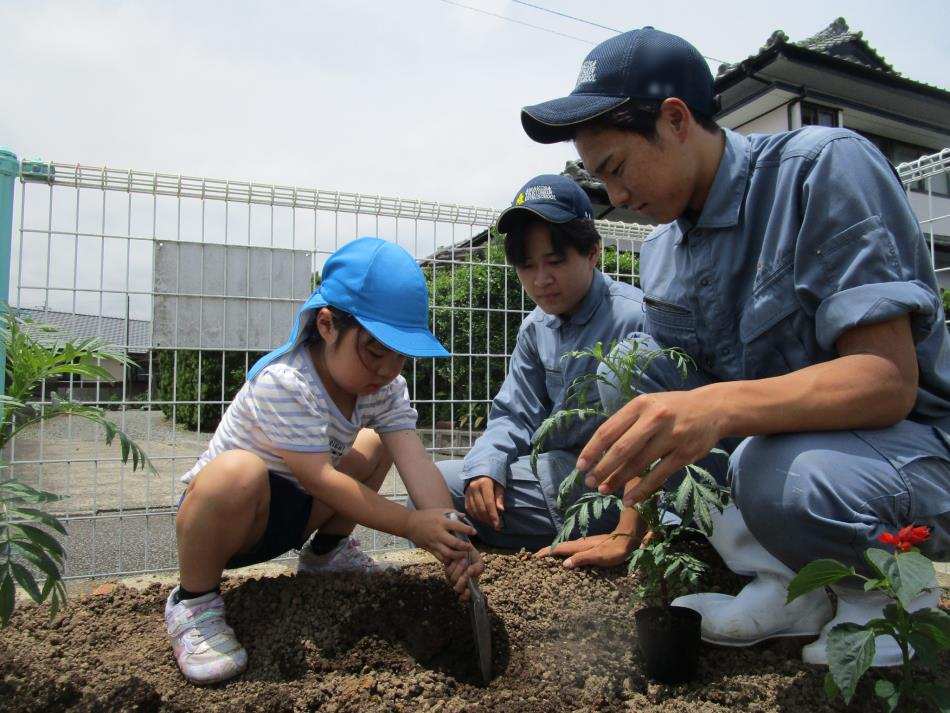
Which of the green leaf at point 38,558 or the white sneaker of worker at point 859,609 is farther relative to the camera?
the white sneaker of worker at point 859,609

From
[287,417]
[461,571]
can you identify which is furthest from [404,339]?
[461,571]

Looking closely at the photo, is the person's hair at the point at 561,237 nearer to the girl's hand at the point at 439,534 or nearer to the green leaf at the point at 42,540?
the girl's hand at the point at 439,534

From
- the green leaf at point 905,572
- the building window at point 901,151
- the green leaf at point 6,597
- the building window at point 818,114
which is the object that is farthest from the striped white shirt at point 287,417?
the building window at point 901,151

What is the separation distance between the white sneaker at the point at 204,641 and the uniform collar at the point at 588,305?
1.62 meters

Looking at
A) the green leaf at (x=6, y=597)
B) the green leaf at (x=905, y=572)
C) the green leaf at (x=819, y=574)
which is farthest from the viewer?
the green leaf at (x=6, y=597)

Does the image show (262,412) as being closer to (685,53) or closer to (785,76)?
(685,53)

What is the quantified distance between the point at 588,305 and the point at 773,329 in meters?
1.15

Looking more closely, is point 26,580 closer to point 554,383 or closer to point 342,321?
point 342,321

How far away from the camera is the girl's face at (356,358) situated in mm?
1807

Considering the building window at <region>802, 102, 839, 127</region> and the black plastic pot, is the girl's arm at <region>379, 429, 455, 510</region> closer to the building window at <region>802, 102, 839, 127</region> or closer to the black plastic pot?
the black plastic pot

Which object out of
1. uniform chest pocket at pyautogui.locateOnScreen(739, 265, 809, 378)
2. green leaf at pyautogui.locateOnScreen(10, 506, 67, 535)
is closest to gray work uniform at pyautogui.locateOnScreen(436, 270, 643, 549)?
uniform chest pocket at pyautogui.locateOnScreen(739, 265, 809, 378)

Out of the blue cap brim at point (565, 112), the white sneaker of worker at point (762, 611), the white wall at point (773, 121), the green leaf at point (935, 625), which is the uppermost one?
the white wall at point (773, 121)

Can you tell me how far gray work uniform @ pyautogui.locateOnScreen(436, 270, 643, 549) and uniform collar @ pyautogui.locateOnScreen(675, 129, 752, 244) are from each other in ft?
2.64

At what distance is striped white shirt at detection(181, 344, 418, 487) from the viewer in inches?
69.4
